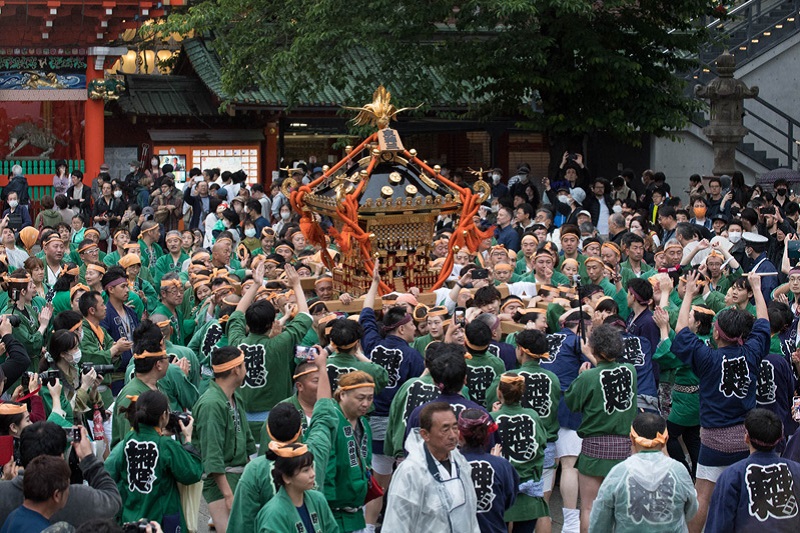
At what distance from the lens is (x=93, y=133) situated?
2086 cm

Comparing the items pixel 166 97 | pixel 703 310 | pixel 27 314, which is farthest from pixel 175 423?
pixel 166 97

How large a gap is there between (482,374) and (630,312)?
8.89 feet

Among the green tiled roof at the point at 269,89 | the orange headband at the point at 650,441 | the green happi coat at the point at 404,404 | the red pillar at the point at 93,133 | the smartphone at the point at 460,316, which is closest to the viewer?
the orange headband at the point at 650,441

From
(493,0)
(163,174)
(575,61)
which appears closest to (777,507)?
(493,0)

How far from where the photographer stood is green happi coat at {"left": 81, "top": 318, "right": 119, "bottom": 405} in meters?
8.82

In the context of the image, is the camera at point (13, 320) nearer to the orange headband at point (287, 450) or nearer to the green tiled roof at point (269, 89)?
the orange headband at point (287, 450)

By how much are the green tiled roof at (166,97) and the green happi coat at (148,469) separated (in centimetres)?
1551

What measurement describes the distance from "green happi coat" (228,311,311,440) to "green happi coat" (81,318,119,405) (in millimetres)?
1153

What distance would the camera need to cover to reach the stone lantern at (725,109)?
18.0m

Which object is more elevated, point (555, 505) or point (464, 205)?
point (464, 205)

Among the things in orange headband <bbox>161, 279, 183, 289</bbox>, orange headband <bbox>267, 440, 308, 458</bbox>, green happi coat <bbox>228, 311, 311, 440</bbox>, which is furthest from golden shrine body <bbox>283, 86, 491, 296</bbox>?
orange headband <bbox>267, 440, 308, 458</bbox>

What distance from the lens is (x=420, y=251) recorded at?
34.0 feet

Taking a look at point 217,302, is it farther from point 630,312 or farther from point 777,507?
point 777,507

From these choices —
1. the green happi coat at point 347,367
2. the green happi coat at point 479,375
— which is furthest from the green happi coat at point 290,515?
the green happi coat at point 479,375
